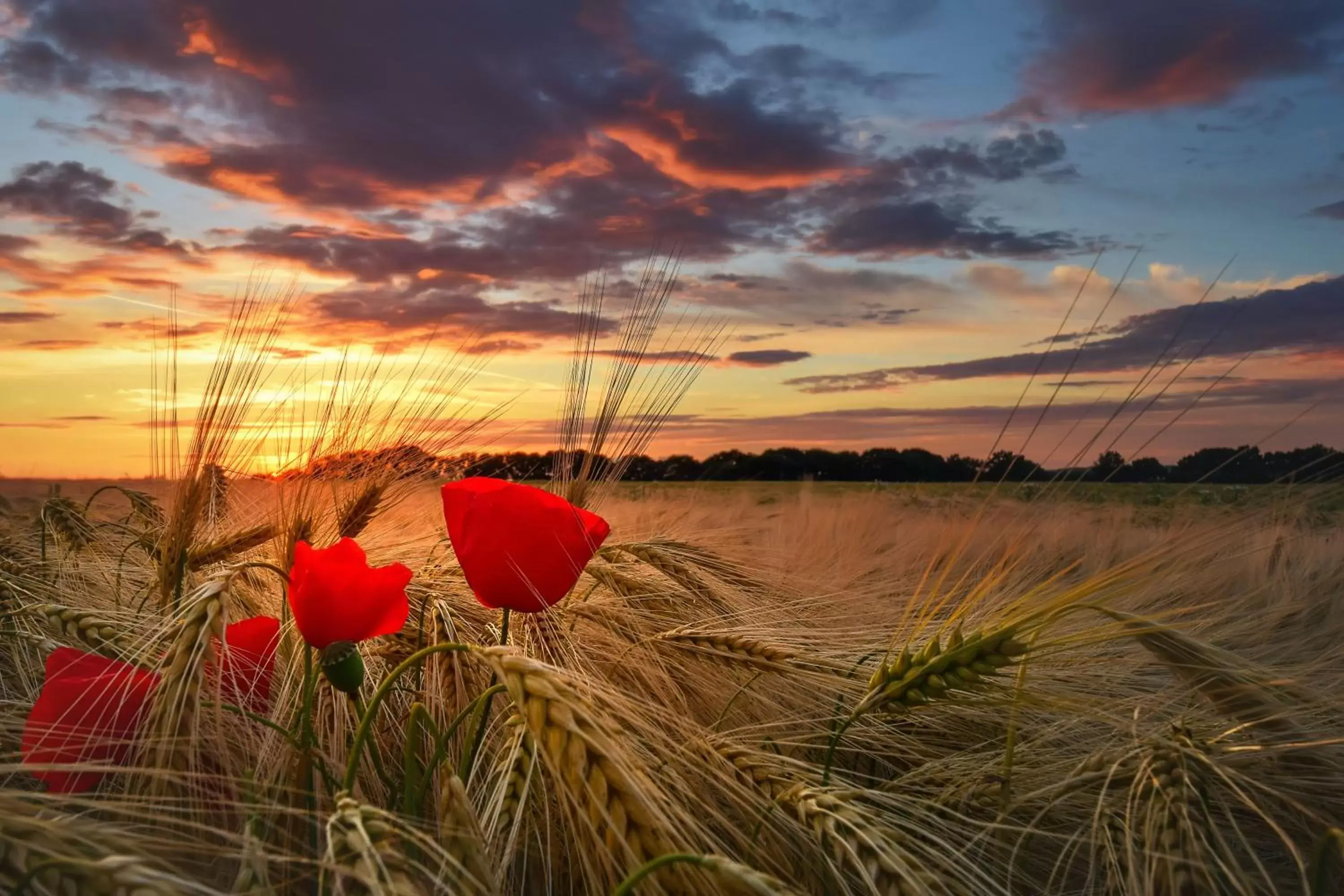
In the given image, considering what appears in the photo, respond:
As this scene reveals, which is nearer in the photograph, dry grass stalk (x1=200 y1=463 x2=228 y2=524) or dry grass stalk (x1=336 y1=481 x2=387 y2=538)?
dry grass stalk (x1=200 y1=463 x2=228 y2=524)

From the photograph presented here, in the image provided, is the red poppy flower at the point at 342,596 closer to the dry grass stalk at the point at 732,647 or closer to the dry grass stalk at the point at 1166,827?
the dry grass stalk at the point at 732,647

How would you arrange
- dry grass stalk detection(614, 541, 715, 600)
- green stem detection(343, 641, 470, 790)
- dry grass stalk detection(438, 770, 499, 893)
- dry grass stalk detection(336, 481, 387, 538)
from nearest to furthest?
dry grass stalk detection(438, 770, 499, 893) → green stem detection(343, 641, 470, 790) → dry grass stalk detection(336, 481, 387, 538) → dry grass stalk detection(614, 541, 715, 600)

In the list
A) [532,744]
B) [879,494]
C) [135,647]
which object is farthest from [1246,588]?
[879,494]

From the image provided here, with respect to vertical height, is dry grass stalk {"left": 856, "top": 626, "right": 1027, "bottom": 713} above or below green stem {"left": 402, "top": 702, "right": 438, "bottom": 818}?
above

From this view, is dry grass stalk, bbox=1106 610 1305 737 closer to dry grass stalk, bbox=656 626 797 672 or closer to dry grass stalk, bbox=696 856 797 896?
dry grass stalk, bbox=656 626 797 672

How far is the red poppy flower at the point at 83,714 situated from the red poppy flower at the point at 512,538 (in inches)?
17.1

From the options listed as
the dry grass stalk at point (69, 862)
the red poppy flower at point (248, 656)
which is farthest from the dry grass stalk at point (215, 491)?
the dry grass stalk at point (69, 862)

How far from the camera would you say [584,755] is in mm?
963

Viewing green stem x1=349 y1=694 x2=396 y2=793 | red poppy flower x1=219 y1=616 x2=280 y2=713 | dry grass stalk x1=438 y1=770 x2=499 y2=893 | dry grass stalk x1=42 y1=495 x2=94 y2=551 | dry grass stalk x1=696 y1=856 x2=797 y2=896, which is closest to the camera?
dry grass stalk x1=696 y1=856 x2=797 y2=896

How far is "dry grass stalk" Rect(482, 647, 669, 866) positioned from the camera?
959mm

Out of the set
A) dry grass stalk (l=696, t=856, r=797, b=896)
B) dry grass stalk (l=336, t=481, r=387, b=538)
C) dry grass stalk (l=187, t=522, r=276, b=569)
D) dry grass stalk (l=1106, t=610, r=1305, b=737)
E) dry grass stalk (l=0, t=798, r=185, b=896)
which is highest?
dry grass stalk (l=336, t=481, r=387, b=538)

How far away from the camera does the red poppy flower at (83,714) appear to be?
1.18 m

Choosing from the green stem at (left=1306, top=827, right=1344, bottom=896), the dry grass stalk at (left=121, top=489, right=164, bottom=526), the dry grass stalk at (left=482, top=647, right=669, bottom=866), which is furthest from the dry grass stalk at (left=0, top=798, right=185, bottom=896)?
the dry grass stalk at (left=121, top=489, right=164, bottom=526)

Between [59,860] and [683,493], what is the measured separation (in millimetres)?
6830
